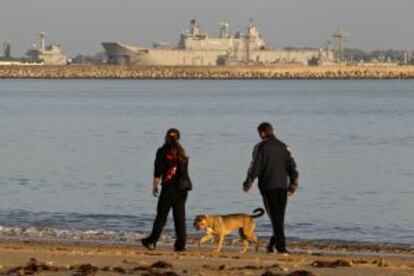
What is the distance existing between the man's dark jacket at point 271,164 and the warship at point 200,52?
151 m

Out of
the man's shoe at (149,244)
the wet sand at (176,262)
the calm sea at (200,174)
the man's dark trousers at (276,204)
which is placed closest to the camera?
the wet sand at (176,262)

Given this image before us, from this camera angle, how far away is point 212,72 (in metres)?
156

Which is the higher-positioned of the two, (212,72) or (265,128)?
(265,128)

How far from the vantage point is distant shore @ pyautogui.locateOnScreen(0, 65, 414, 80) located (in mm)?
154750

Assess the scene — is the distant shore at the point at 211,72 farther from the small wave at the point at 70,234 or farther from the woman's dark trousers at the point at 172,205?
the woman's dark trousers at the point at 172,205

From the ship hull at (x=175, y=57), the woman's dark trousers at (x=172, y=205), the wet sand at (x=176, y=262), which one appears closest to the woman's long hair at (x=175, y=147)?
the woman's dark trousers at (x=172, y=205)

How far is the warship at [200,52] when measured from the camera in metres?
166

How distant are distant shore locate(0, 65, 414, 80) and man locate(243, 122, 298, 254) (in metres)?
141

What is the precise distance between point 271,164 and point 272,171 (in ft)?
0.21

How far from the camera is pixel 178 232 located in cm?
1273

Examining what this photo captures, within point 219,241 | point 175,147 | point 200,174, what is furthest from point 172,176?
point 200,174

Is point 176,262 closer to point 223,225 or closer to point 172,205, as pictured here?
point 223,225

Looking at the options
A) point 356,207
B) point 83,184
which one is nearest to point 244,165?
point 83,184

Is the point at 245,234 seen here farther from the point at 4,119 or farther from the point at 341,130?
the point at 4,119
